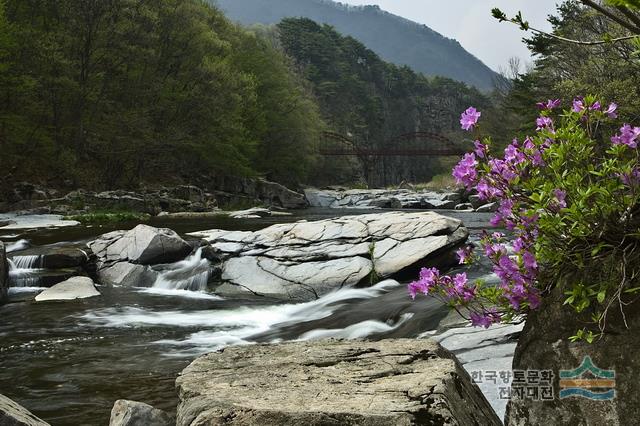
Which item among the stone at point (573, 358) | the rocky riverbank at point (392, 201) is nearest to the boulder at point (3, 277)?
the stone at point (573, 358)

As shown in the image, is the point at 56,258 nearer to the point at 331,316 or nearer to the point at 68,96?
Result: the point at 331,316

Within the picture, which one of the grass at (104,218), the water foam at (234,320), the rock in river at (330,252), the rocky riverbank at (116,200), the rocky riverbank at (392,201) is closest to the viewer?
the water foam at (234,320)

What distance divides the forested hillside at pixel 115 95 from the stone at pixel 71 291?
56.0 feet

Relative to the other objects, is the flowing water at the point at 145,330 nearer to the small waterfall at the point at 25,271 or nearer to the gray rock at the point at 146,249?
the small waterfall at the point at 25,271

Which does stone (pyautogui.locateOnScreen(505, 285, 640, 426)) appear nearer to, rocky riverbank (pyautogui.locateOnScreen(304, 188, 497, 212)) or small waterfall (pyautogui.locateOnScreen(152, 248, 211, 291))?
small waterfall (pyautogui.locateOnScreen(152, 248, 211, 291))

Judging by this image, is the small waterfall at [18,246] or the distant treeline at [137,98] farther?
the distant treeline at [137,98]

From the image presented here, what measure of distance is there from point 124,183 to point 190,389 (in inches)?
1329

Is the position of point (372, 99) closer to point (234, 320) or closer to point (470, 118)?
point (234, 320)

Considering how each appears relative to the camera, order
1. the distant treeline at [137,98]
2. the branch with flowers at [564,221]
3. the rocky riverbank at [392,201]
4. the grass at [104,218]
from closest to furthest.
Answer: the branch with flowers at [564,221] < the grass at [104,218] < the distant treeline at [137,98] < the rocky riverbank at [392,201]

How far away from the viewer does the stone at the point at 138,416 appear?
11.0ft

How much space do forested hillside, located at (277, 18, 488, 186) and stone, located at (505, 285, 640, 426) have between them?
73.1 metres

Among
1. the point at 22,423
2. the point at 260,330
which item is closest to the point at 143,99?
the point at 260,330

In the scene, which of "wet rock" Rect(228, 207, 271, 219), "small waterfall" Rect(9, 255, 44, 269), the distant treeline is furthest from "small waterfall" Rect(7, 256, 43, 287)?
the distant treeline

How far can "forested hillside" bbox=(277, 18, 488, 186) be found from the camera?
4068 inches
